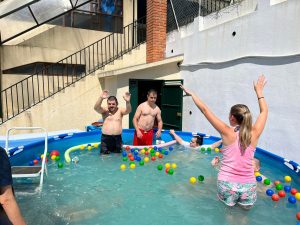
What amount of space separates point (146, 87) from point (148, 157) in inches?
252

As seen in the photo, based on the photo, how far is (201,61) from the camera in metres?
8.38

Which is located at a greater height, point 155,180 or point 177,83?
point 177,83

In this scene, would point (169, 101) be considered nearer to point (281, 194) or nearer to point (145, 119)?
point (145, 119)

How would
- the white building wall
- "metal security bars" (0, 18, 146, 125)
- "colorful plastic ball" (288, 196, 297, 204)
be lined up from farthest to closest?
"metal security bars" (0, 18, 146, 125) < the white building wall < "colorful plastic ball" (288, 196, 297, 204)

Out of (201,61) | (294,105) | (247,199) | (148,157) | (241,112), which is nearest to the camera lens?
(241,112)

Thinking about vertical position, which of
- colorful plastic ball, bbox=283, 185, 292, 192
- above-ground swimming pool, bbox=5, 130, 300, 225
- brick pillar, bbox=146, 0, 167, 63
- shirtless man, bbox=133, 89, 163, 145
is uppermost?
brick pillar, bbox=146, 0, 167, 63

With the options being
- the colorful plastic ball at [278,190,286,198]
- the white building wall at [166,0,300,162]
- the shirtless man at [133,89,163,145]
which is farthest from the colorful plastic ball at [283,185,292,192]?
the shirtless man at [133,89,163,145]

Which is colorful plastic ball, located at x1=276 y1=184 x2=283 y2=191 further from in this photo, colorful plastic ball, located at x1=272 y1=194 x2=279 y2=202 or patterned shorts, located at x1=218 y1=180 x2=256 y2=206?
patterned shorts, located at x1=218 y1=180 x2=256 y2=206

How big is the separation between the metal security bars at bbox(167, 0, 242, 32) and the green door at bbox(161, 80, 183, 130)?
263cm

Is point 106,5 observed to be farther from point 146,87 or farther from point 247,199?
point 247,199

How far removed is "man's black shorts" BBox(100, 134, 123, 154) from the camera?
622 cm

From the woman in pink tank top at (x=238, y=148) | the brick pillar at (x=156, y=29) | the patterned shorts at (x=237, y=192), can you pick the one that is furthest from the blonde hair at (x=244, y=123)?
the brick pillar at (x=156, y=29)

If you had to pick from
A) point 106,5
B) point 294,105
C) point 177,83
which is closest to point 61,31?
point 106,5

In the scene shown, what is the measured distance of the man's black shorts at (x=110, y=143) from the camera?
20.4ft
